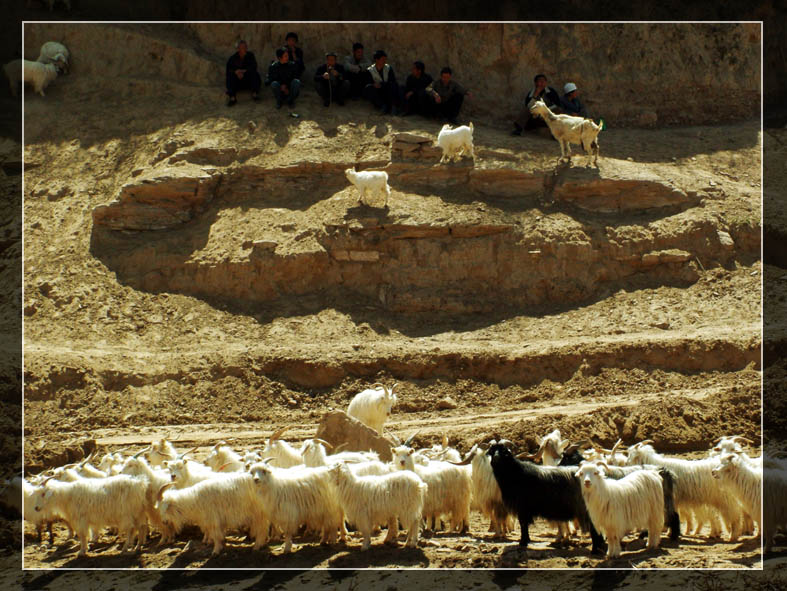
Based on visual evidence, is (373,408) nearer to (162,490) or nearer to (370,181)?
(162,490)

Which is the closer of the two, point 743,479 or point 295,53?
point 743,479

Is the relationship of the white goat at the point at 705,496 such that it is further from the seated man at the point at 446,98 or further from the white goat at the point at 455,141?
the seated man at the point at 446,98

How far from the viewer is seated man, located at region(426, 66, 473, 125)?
24250mm

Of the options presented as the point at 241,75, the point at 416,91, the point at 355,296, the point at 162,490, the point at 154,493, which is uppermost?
the point at 241,75

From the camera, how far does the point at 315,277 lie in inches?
854

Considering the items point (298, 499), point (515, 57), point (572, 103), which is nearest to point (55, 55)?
point (515, 57)

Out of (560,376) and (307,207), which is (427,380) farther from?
(307,207)

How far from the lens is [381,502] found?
10508mm

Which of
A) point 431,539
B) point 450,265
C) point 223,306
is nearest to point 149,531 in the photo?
point 431,539

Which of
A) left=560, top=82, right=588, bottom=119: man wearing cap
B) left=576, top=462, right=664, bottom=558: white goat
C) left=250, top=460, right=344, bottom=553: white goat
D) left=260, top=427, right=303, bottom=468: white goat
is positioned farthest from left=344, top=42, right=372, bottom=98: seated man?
left=576, top=462, right=664, bottom=558: white goat

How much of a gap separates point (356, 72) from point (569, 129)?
5346mm

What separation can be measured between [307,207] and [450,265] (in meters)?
3.42

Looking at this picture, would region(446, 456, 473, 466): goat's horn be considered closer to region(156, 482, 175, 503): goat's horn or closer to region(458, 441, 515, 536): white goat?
region(458, 441, 515, 536): white goat

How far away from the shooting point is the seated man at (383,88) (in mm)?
24531
